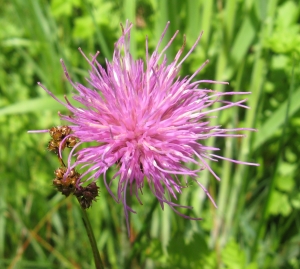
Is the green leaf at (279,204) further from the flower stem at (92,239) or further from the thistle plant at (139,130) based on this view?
the flower stem at (92,239)

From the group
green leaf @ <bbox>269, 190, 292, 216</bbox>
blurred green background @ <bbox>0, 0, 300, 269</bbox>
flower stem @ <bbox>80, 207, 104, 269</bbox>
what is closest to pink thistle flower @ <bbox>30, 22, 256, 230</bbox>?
flower stem @ <bbox>80, 207, 104, 269</bbox>

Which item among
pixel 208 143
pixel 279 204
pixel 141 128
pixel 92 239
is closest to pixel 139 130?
pixel 141 128

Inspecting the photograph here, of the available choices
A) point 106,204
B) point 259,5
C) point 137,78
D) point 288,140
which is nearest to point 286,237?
point 288,140

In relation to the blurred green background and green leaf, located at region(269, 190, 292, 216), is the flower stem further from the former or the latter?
green leaf, located at region(269, 190, 292, 216)

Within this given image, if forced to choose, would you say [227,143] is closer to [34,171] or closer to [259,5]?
[259,5]

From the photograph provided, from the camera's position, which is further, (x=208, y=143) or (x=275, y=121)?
(x=208, y=143)

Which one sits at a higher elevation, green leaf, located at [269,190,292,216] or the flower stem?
the flower stem

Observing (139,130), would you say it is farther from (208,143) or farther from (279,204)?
(279,204)

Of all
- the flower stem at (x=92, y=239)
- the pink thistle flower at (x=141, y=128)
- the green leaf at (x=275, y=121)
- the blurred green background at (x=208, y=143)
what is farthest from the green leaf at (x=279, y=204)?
the flower stem at (x=92, y=239)

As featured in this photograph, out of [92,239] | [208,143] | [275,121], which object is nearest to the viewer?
[92,239]
